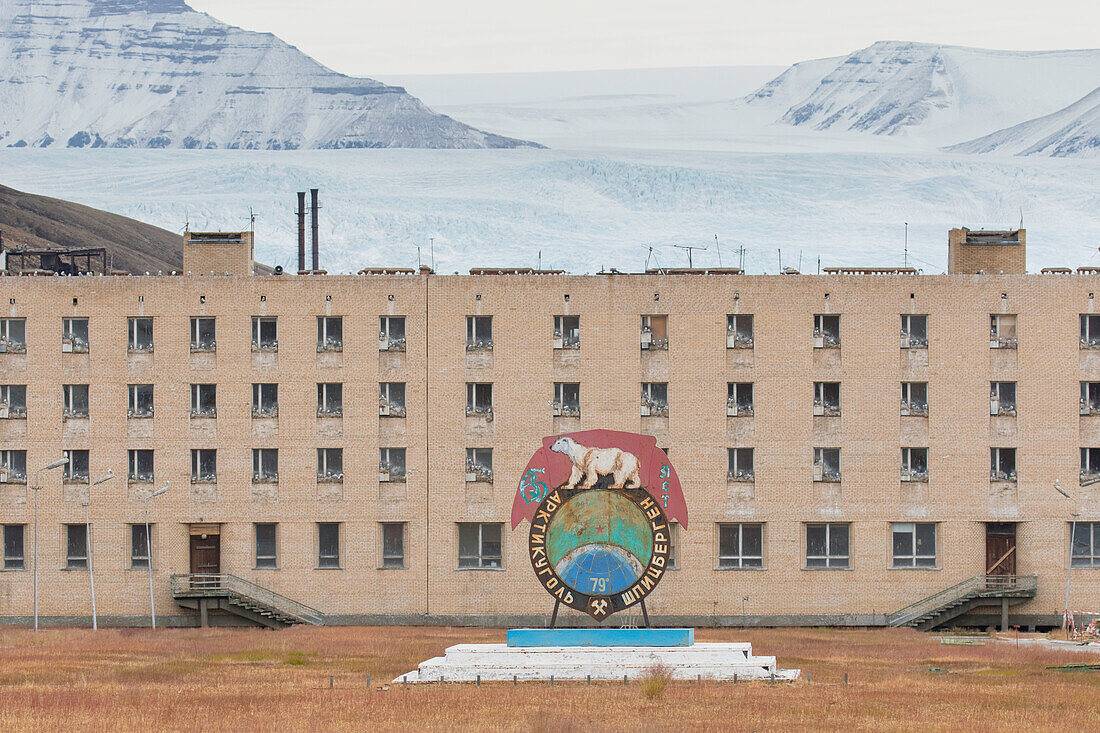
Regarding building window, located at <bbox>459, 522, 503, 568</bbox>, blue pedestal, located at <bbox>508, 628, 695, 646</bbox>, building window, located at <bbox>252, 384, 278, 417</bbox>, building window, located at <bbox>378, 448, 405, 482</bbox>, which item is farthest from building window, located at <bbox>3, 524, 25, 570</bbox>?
blue pedestal, located at <bbox>508, 628, 695, 646</bbox>

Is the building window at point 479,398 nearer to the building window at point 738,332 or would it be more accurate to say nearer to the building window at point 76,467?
the building window at point 738,332

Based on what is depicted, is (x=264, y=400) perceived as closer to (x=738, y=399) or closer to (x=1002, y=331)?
(x=738, y=399)

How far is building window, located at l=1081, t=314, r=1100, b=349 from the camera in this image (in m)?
79.3

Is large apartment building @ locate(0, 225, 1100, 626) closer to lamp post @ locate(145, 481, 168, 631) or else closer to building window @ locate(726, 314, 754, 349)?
building window @ locate(726, 314, 754, 349)

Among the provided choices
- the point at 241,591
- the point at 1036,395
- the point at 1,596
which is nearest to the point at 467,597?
the point at 241,591

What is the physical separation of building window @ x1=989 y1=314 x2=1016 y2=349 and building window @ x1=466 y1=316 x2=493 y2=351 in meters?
22.7

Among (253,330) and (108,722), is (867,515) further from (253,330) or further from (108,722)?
(108,722)

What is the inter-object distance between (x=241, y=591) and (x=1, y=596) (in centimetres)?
1109

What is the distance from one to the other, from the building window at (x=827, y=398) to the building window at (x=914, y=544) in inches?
231

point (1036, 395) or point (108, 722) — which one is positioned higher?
point (1036, 395)

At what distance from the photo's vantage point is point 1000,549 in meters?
79.2

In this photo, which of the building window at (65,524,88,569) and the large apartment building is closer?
the large apartment building

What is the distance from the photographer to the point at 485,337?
79.8 m

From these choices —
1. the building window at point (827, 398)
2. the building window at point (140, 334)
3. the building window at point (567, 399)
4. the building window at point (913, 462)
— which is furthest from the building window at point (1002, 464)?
the building window at point (140, 334)
